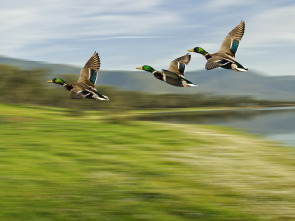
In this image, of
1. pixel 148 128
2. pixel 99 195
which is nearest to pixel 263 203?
pixel 99 195

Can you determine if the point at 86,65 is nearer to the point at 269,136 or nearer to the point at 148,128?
the point at 148,128

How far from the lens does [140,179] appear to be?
21219mm

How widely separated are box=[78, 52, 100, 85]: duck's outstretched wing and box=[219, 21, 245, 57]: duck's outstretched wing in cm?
299

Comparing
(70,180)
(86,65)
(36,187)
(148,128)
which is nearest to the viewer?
(86,65)

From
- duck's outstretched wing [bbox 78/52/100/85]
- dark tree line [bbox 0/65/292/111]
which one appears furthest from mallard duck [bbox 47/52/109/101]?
dark tree line [bbox 0/65/292/111]

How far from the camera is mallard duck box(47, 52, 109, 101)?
1006 centimetres

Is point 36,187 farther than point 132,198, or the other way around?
point 36,187

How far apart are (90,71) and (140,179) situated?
35.5ft

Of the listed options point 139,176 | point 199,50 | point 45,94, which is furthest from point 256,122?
point 199,50

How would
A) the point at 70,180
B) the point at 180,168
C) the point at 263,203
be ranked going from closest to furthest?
the point at 263,203 → the point at 70,180 → the point at 180,168

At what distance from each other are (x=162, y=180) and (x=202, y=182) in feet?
5.94

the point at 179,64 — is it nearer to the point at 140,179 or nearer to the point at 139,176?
the point at 140,179

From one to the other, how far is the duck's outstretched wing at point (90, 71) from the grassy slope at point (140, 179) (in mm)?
6126

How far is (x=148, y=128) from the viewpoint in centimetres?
4484
